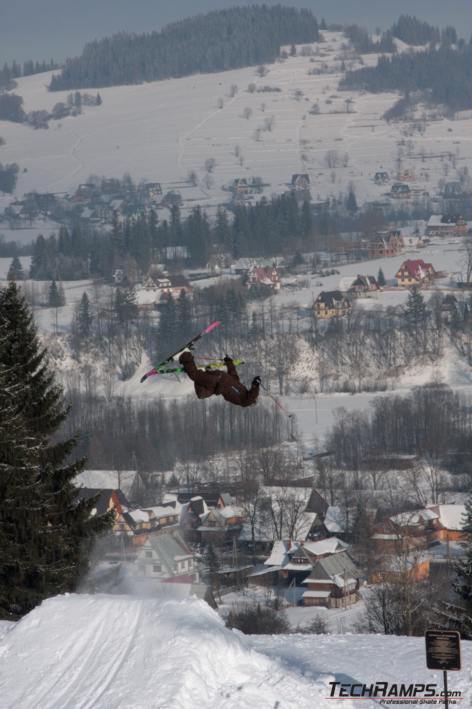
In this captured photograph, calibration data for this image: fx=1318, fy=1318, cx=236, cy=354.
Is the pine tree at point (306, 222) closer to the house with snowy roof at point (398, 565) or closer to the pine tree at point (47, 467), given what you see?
the house with snowy roof at point (398, 565)

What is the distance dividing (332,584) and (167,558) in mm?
6342

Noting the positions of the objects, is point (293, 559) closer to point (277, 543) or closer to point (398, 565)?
point (277, 543)

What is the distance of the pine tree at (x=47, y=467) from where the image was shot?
19.9m

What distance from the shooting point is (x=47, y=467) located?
20.2 m

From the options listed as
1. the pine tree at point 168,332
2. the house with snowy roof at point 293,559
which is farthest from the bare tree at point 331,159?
the house with snowy roof at point 293,559

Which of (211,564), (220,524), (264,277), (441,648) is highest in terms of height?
(441,648)

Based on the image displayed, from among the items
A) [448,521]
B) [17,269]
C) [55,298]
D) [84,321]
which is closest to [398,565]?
[448,521]

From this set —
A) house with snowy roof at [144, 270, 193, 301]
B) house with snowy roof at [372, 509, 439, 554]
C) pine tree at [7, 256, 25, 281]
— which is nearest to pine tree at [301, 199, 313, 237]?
house with snowy roof at [144, 270, 193, 301]

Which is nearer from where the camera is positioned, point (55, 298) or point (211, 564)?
point (211, 564)

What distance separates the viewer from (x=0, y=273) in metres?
124

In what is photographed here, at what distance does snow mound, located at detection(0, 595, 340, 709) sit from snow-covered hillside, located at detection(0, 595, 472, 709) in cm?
1

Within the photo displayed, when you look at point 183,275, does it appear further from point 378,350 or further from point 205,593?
point 205,593

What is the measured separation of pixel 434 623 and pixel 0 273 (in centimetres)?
10428

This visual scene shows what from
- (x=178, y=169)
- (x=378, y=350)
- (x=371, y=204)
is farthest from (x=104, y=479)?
(x=178, y=169)
